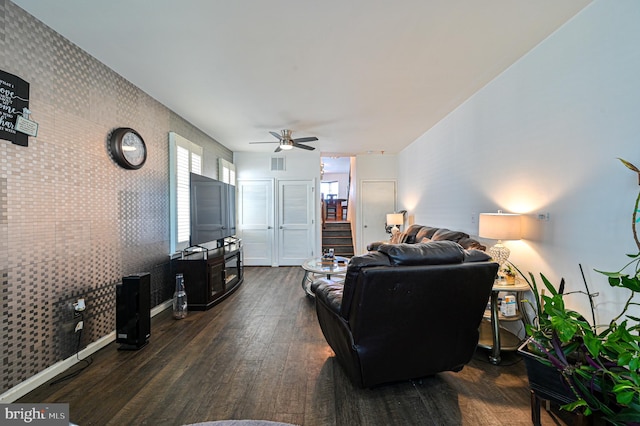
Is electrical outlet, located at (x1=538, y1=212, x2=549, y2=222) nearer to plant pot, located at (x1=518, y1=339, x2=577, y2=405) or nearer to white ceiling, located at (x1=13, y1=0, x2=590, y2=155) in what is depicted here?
plant pot, located at (x1=518, y1=339, x2=577, y2=405)

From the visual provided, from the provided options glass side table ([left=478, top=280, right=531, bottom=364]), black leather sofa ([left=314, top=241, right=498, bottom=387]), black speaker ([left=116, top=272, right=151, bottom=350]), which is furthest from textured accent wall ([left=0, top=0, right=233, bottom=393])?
glass side table ([left=478, top=280, right=531, bottom=364])

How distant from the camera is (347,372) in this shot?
210 cm

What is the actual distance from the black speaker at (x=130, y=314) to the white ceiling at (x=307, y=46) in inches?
82.1

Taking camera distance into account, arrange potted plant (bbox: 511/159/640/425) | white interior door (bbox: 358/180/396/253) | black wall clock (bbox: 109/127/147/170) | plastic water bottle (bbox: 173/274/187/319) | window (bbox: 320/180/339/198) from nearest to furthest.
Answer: potted plant (bbox: 511/159/640/425), black wall clock (bbox: 109/127/147/170), plastic water bottle (bbox: 173/274/187/319), white interior door (bbox: 358/180/396/253), window (bbox: 320/180/339/198)

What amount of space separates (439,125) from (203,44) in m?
3.52

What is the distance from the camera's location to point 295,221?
669cm

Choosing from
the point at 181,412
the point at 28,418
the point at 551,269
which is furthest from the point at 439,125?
the point at 28,418

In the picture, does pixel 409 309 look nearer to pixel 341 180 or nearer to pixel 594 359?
pixel 594 359

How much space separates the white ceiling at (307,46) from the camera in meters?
1.96

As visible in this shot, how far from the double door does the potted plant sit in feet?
17.3

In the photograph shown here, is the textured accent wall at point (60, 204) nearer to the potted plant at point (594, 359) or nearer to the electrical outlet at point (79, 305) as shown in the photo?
the electrical outlet at point (79, 305)

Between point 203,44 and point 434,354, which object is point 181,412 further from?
point 203,44

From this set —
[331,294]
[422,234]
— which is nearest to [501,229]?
[331,294]

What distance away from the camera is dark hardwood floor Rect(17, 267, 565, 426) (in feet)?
5.78
